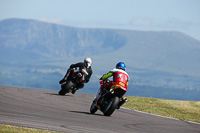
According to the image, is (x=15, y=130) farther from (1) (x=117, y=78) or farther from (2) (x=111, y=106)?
(1) (x=117, y=78)

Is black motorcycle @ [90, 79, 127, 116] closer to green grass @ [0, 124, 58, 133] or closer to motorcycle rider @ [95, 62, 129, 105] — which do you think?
motorcycle rider @ [95, 62, 129, 105]

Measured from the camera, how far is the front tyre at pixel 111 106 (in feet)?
48.9

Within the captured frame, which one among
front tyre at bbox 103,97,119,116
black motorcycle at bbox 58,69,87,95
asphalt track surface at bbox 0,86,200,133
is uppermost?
black motorcycle at bbox 58,69,87,95

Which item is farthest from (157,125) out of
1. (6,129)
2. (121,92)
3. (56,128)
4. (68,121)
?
(6,129)

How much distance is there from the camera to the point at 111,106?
49.4 feet

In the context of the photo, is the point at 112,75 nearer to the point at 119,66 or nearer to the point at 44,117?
the point at 119,66

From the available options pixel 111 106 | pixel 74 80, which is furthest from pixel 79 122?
pixel 74 80

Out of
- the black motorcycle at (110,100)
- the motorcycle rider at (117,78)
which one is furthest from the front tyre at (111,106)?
the motorcycle rider at (117,78)

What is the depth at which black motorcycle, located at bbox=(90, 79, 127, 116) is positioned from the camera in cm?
1499

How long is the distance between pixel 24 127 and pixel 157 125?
474cm

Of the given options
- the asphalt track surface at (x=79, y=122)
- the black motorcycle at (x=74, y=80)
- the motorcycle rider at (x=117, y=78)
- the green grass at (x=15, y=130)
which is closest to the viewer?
the green grass at (x=15, y=130)

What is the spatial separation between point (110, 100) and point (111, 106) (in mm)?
211

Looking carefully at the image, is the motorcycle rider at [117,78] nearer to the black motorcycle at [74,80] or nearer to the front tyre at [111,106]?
the front tyre at [111,106]

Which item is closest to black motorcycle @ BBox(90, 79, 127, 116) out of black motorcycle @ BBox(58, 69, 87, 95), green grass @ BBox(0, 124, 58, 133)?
green grass @ BBox(0, 124, 58, 133)
